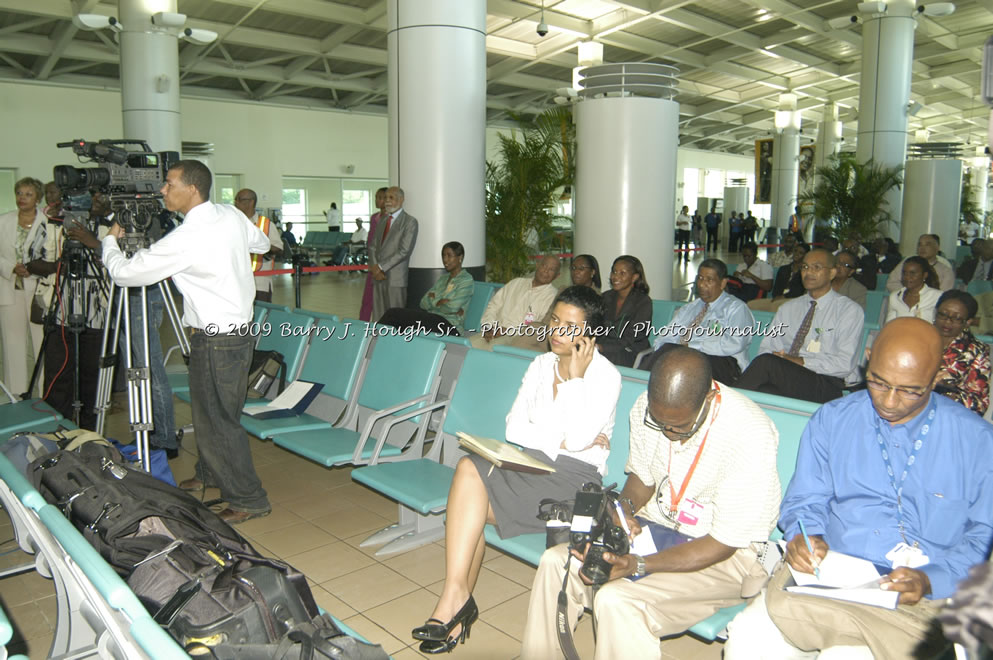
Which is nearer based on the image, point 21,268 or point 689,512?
point 689,512

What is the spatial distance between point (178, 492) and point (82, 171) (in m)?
1.95

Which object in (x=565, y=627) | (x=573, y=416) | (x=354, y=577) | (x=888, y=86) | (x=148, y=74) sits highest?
(x=888, y=86)

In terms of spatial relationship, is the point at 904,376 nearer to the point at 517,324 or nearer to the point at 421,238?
the point at 517,324

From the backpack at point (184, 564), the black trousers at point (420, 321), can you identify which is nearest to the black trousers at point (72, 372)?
the black trousers at point (420, 321)

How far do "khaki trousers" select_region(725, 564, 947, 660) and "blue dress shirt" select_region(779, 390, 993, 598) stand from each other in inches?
4.3

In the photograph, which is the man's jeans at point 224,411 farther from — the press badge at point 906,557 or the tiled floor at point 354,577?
the press badge at point 906,557

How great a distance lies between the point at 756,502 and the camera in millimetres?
2105

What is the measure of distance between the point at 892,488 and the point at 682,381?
61 centimetres

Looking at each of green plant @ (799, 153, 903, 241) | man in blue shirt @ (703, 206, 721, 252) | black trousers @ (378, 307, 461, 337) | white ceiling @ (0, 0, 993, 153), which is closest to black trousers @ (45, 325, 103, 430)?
black trousers @ (378, 307, 461, 337)

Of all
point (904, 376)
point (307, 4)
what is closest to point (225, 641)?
point (904, 376)

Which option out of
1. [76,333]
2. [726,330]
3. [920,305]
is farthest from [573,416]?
[920,305]

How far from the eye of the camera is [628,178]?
24.2 feet

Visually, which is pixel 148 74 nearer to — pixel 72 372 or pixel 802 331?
pixel 72 372

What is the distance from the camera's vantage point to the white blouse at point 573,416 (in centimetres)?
271
